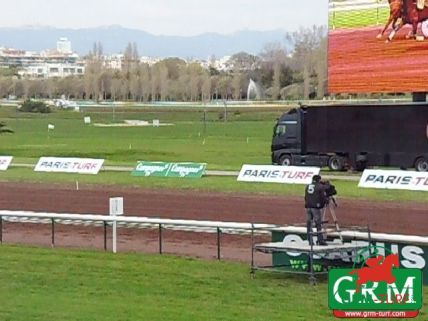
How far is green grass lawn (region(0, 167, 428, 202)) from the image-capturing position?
31047 millimetres

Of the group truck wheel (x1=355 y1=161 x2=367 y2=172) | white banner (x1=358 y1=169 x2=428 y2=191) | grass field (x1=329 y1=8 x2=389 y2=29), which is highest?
grass field (x1=329 y1=8 x2=389 y2=29)

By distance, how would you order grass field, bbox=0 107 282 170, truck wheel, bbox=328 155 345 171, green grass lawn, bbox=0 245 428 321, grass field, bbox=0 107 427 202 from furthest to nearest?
grass field, bbox=0 107 282 170, truck wheel, bbox=328 155 345 171, grass field, bbox=0 107 427 202, green grass lawn, bbox=0 245 428 321

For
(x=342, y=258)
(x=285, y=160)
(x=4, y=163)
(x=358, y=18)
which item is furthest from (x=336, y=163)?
(x=342, y=258)

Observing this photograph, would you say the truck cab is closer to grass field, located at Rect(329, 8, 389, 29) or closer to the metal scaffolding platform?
grass field, located at Rect(329, 8, 389, 29)

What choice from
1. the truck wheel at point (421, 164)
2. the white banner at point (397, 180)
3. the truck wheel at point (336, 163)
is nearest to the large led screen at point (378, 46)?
the truck wheel at point (421, 164)

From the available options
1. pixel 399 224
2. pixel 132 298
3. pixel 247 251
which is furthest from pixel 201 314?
pixel 399 224

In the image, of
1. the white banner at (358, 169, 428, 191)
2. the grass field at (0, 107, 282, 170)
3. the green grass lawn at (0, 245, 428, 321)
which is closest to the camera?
the green grass lawn at (0, 245, 428, 321)

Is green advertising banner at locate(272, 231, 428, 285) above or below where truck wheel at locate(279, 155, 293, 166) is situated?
above

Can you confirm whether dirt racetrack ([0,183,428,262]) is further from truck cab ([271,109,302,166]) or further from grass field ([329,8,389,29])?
truck cab ([271,109,302,166])

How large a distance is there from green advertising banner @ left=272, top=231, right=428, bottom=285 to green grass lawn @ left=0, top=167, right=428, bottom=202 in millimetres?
12430

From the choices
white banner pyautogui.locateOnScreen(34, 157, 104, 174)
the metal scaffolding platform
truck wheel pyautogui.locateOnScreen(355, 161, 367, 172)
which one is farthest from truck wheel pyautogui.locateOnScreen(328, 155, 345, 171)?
the metal scaffolding platform

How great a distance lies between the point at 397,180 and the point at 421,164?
314 inches

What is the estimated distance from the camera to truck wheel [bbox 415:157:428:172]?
3934cm

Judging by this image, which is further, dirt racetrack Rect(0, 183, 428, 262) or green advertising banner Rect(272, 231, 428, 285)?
dirt racetrack Rect(0, 183, 428, 262)
